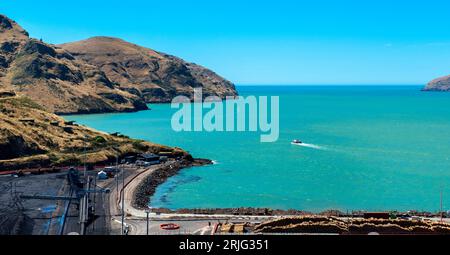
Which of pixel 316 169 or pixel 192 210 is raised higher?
pixel 316 169

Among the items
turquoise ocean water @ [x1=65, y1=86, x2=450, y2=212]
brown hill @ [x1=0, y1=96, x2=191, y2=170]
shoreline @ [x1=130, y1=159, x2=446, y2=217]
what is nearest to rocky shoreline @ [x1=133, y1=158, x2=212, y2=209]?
shoreline @ [x1=130, y1=159, x2=446, y2=217]

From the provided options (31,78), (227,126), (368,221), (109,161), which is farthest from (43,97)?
(368,221)

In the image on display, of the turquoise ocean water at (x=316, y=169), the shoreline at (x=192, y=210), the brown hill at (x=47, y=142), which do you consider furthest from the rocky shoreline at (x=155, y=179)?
the brown hill at (x=47, y=142)

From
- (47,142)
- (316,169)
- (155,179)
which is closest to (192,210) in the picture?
(155,179)

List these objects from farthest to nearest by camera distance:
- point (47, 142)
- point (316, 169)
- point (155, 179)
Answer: point (316, 169) → point (47, 142) → point (155, 179)

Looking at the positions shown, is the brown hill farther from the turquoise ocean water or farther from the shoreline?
the turquoise ocean water

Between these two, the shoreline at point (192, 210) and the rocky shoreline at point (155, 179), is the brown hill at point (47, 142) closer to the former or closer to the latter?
the rocky shoreline at point (155, 179)

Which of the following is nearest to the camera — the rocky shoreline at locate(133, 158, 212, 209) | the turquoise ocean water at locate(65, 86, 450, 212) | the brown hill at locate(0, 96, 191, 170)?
the rocky shoreline at locate(133, 158, 212, 209)

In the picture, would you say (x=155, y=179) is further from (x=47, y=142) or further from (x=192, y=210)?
(x=47, y=142)
